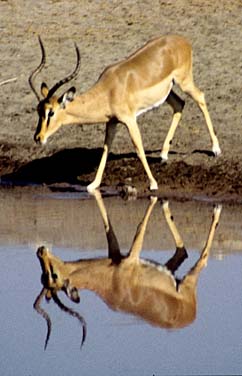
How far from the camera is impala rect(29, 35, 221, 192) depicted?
14109 mm

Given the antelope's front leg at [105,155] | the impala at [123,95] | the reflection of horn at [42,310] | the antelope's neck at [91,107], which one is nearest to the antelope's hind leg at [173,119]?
the impala at [123,95]

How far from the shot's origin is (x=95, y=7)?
73.8 ft

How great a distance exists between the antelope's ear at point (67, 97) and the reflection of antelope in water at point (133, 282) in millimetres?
2273

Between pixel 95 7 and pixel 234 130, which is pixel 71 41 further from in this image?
pixel 234 130

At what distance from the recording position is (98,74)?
19.0 metres

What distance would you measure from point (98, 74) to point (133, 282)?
8400mm

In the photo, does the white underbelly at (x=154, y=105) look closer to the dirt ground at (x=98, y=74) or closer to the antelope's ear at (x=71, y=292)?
the dirt ground at (x=98, y=74)

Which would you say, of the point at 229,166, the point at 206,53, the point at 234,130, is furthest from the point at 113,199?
the point at 206,53

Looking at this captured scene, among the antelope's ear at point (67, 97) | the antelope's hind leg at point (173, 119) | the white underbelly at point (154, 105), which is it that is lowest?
the antelope's hind leg at point (173, 119)

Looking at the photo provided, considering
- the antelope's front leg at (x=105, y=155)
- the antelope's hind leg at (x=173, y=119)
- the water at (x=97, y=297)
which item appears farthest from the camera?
the antelope's hind leg at (x=173, y=119)

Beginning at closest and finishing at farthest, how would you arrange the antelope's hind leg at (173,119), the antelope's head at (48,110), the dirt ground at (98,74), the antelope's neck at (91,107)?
the antelope's head at (48,110), the antelope's neck at (91,107), the dirt ground at (98,74), the antelope's hind leg at (173,119)

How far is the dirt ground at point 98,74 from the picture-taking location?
15156 millimetres

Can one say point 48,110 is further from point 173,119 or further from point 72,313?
point 72,313

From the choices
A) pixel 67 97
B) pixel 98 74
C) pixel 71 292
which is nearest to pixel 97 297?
pixel 71 292
